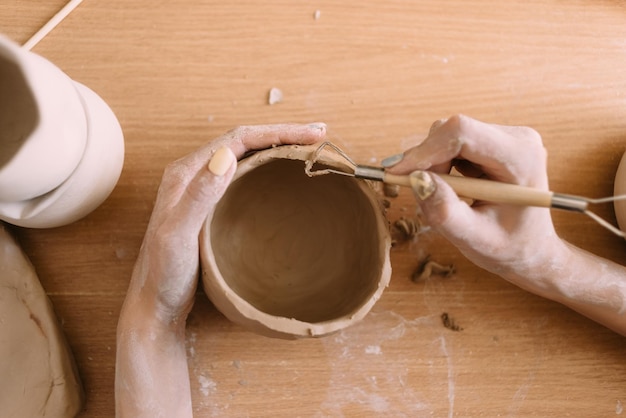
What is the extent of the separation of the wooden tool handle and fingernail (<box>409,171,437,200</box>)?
0.06 feet

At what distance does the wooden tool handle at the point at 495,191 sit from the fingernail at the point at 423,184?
2 cm

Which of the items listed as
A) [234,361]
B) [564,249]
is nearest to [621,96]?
[564,249]

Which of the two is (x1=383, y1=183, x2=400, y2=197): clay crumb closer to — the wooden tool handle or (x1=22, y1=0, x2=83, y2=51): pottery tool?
the wooden tool handle

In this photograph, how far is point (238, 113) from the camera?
3.10 ft

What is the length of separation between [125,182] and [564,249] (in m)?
0.74

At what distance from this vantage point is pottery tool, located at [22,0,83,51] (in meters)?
0.93

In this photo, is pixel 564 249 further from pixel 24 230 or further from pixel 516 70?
pixel 24 230

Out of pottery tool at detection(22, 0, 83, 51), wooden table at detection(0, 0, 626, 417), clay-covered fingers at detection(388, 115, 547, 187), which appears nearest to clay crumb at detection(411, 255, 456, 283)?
wooden table at detection(0, 0, 626, 417)

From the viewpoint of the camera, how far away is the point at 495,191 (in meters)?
0.66

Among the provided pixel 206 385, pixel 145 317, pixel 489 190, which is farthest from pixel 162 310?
pixel 489 190

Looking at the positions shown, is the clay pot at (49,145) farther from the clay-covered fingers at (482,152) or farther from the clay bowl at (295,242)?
the clay-covered fingers at (482,152)

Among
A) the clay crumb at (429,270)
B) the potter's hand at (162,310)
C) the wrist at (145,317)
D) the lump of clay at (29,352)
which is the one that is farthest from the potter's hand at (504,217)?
the lump of clay at (29,352)

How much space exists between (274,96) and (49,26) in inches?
16.1

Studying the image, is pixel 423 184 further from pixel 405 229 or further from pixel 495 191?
pixel 405 229
